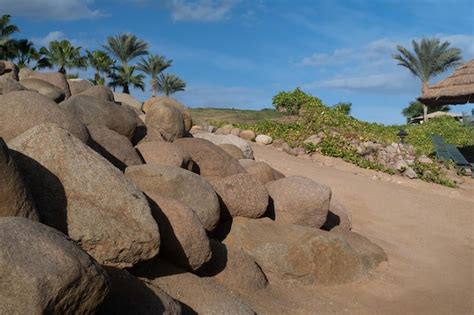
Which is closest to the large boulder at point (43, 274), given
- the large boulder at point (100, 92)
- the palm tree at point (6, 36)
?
the large boulder at point (100, 92)

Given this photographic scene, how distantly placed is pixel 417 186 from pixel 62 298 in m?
11.7

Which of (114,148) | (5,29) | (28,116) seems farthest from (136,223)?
(5,29)

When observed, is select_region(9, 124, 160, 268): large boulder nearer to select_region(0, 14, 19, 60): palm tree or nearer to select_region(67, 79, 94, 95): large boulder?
select_region(67, 79, 94, 95): large boulder

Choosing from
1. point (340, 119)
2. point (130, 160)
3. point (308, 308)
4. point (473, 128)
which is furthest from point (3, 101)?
point (473, 128)

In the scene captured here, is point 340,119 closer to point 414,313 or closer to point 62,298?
point 414,313

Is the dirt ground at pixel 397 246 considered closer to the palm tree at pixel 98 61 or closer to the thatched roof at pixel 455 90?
the thatched roof at pixel 455 90

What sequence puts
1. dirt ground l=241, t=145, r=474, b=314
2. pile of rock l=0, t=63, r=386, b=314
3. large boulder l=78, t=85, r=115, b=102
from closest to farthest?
pile of rock l=0, t=63, r=386, b=314, dirt ground l=241, t=145, r=474, b=314, large boulder l=78, t=85, r=115, b=102

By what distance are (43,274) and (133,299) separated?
3.59ft

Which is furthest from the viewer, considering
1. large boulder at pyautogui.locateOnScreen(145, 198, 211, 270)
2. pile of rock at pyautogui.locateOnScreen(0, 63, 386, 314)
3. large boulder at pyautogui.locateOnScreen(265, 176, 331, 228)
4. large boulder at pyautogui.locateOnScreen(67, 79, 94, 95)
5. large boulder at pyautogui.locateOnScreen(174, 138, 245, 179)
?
large boulder at pyautogui.locateOnScreen(67, 79, 94, 95)

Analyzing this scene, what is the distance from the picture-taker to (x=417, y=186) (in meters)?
13.6

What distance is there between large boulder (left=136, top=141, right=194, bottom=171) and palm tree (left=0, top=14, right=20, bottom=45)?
28.6 m

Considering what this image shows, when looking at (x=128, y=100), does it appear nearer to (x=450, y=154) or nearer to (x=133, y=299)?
(x=133, y=299)

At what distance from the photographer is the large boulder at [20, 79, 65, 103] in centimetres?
989

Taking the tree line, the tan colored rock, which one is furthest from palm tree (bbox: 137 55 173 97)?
the tan colored rock
